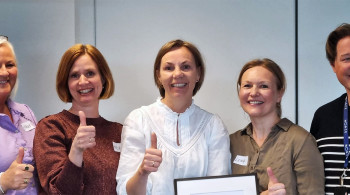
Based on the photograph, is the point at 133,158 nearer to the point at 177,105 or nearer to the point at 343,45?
the point at 177,105

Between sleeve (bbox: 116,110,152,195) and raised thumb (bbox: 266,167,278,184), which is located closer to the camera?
raised thumb (bbox: 266,167,278,184)

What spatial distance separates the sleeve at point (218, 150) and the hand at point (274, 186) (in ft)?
0.91

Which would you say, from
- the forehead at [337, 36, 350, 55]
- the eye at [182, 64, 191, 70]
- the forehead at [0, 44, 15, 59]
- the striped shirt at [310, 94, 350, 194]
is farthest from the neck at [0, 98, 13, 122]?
the forehead at [337, 36, 350, 55]

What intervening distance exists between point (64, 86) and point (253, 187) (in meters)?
1.22

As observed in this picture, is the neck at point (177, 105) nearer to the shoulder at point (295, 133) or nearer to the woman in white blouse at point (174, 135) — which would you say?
the woman in white blouse at point (174, 135)

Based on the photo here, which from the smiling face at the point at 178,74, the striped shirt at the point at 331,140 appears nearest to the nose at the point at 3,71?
the smiling face at the point at 178,74

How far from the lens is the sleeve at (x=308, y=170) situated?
2.06 m

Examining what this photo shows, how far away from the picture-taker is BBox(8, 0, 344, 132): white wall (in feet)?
10.2

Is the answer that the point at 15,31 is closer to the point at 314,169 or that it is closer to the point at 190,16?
the point at 190,16

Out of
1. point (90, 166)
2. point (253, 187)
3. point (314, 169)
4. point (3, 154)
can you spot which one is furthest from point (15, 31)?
point (314, 169)

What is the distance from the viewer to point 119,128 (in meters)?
2.50

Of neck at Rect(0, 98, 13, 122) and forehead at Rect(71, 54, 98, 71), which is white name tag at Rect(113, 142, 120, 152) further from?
neck at Rect(0, 98, 13, 122)

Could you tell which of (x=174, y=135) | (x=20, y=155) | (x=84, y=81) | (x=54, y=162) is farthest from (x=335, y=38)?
(x=20, y=155)

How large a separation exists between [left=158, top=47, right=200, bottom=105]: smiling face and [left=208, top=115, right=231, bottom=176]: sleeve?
0.76 feet
